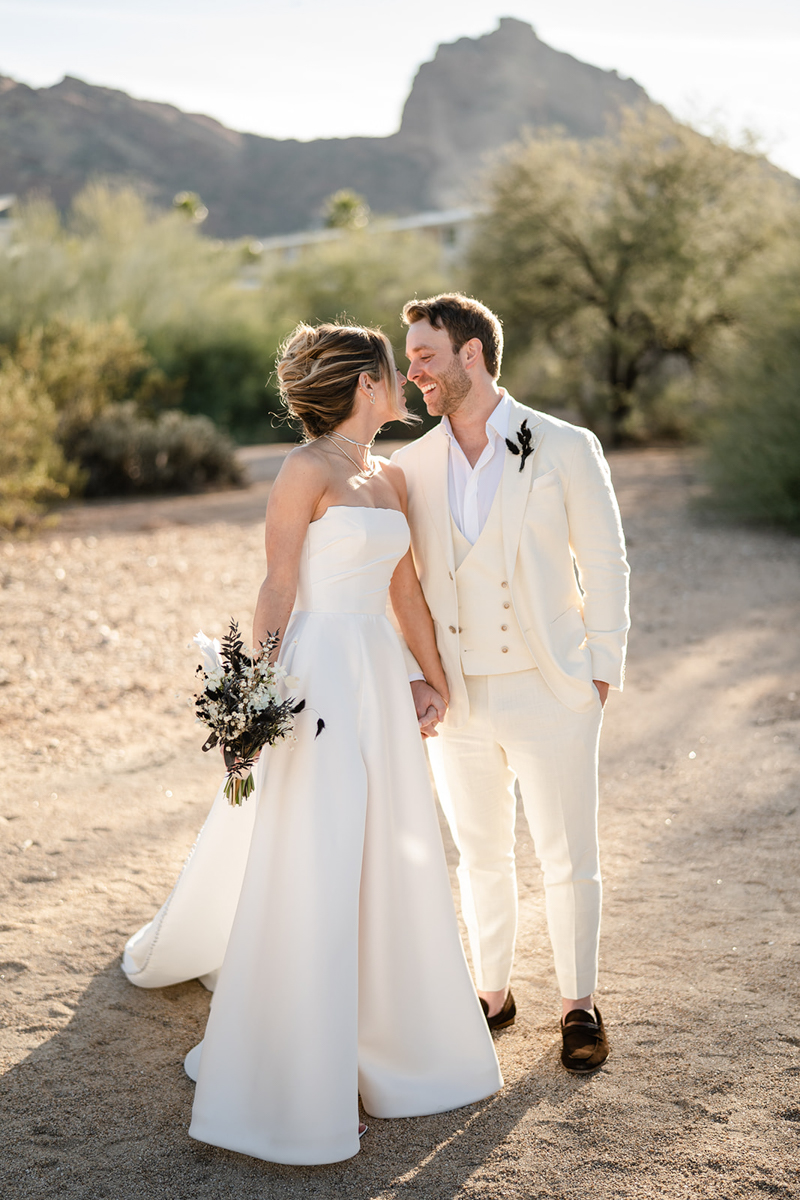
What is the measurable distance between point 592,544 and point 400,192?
4004 inches

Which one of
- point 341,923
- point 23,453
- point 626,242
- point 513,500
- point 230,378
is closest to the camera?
point 341,923

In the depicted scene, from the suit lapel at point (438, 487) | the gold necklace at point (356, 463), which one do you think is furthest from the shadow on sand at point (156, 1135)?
the gold necklace at point (356, 463)

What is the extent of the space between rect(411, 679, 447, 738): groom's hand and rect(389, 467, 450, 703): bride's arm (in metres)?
0.04

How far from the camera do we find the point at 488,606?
2869 mm

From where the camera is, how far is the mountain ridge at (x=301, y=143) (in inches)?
3371

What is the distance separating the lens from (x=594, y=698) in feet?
9.32

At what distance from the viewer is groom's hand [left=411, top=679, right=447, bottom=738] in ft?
9.34

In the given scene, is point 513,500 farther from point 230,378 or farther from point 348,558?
point 230,378

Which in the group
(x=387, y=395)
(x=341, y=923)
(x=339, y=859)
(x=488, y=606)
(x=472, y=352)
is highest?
(x=472, y=352)

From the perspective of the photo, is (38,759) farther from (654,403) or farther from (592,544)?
(654,403)

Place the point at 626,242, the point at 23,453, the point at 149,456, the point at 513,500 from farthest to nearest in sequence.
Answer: the point at 626,242
the point at 149,456
the point at 23,453
the point at 513,500

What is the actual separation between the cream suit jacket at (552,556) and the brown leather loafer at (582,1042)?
929 mm

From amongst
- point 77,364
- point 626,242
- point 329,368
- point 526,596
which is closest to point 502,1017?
point 526,596

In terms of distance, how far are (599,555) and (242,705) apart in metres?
1.12
